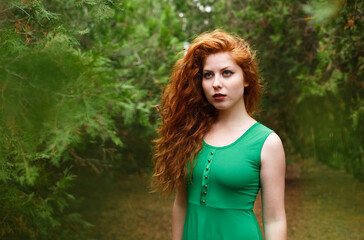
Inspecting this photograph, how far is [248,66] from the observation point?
2.05 meters

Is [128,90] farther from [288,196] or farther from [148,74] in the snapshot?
[288,196]

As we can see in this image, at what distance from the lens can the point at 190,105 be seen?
87.4 inches

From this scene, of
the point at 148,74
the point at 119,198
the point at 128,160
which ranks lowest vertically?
the point at 119,198

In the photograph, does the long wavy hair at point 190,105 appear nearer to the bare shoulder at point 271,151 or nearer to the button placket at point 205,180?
the button placket at point 205,180

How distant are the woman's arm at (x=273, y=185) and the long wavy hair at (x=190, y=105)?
0.34 metres

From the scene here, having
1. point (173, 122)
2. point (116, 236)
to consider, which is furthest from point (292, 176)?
point (173, 122)

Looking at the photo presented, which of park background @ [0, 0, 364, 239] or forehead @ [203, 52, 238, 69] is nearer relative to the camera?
park background @ [0, 0, 364, 239]

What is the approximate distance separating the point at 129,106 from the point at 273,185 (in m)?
2.64

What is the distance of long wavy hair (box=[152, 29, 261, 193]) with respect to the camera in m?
2.03

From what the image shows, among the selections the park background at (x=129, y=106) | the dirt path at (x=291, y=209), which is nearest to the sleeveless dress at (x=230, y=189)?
the park background at (x=129, y=106)

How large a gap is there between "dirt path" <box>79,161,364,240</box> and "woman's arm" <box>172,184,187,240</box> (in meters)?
4.96

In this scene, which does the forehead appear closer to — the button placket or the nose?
the nose

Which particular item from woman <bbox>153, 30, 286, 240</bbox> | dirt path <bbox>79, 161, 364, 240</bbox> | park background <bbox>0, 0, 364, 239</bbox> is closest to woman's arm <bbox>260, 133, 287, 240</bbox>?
woman <bbox>153, 30, 286, 240</bbox>

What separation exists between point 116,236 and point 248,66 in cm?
585
